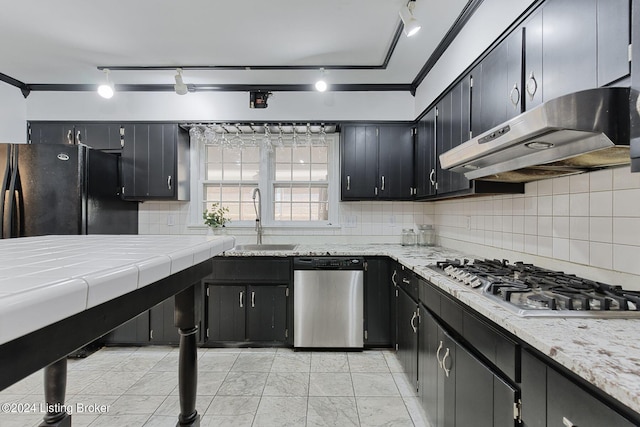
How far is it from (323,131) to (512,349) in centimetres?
285

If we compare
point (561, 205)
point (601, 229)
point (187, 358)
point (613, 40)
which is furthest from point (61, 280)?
point (561, 205)

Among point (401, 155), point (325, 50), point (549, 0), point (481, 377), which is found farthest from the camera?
point (401, 155)

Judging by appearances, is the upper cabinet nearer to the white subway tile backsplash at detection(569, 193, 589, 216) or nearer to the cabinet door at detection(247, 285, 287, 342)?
the white subway tile backsplash at detection(569, 193, 589, 216)

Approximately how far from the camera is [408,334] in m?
2.34

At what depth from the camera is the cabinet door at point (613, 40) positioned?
999 millimetres

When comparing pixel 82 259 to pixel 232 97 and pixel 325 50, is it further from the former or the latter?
pixel 232 97

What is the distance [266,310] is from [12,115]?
3.31 metres

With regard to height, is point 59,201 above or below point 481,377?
above

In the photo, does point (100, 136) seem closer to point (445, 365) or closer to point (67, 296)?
point (67, 296)

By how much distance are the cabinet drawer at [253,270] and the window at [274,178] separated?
79 cm

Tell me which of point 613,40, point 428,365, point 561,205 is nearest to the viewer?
point 613,40

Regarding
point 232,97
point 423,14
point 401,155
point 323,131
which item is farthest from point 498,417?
point 232,97

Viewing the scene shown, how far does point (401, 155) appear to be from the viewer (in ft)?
10.9

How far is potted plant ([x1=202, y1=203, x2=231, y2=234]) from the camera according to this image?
137 inches
